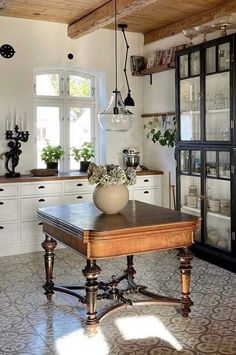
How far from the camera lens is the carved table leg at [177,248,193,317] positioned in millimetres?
3469

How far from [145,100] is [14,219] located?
8.71 feet

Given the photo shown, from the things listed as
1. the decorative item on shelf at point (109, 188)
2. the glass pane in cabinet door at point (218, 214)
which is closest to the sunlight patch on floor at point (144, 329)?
the decorative item on shelf at point (109, 188)

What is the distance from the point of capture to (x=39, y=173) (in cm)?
570

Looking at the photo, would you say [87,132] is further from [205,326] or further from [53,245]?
[205,326]

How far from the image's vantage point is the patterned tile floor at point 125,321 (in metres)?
3.00

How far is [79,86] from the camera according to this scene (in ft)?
21.2

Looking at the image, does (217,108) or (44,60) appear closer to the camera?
(217,108)

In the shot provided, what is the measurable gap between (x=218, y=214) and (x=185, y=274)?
5.35ft

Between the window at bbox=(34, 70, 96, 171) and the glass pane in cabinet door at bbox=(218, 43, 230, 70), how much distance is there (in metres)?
2.32

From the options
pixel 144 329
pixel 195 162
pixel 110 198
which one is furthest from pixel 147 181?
pixel 144 329

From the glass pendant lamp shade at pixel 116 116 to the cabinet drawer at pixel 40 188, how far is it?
1.61 m

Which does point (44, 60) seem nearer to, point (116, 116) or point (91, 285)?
point (116, 116)

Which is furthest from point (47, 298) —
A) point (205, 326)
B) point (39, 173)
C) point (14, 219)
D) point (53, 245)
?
point (39, 173)

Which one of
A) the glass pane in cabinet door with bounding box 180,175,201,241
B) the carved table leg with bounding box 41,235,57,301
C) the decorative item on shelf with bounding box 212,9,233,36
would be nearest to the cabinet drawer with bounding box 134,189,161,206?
the glass pane in cabinet door with bounding box 180,175,201,241
